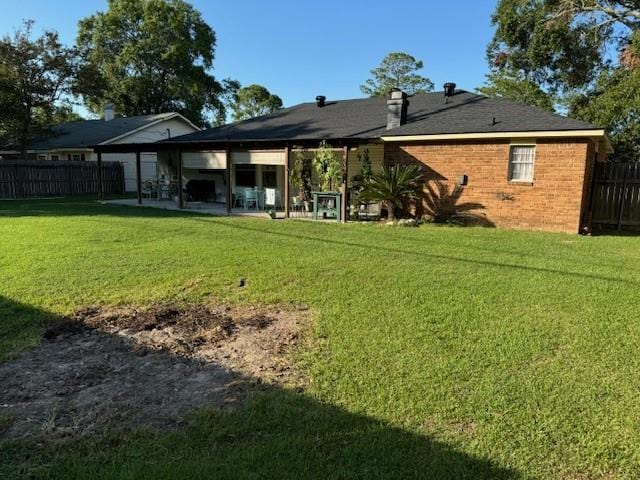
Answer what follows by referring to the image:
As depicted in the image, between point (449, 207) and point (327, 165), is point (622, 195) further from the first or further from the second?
point (327, 165)

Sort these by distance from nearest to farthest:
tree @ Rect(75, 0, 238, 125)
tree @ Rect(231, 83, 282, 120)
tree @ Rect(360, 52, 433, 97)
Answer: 1. tree @ Rect(75, 0, 238, 125)
2. tree @ Rect(360, 52, 433, 97)
3. tree @ Rect(231, 83, 282, 120)

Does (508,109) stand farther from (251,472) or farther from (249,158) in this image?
(251,472)

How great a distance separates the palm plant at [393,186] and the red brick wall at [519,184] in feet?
1.83

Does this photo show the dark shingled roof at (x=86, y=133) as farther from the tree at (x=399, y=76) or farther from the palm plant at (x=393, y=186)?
the tree at (x=399, y=76)

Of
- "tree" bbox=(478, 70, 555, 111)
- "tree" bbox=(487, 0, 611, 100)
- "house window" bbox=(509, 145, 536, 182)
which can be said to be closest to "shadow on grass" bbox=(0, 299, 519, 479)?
"house window" bbox=(509, 145, 536, 182)

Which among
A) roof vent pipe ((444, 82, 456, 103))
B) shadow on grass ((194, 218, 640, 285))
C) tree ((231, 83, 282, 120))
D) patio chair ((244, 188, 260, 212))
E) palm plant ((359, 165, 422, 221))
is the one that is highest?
tree ((231, 83, 282, 120))

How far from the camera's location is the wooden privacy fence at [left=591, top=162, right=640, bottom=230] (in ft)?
38.5

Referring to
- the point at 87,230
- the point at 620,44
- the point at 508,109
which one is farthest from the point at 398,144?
the point at 620,44

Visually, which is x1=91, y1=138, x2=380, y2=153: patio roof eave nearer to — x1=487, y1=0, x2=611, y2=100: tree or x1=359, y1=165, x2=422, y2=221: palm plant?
x1=359, y1=165, x2=422, y2=221: palm plant

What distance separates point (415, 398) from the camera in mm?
3068

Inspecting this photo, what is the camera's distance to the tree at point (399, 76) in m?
44.1

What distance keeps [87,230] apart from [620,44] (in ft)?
72.9

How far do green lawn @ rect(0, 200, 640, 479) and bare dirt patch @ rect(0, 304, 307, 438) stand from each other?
0.63 ft

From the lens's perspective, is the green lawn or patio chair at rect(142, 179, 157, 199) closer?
the green lawn
